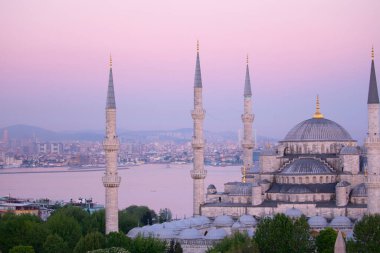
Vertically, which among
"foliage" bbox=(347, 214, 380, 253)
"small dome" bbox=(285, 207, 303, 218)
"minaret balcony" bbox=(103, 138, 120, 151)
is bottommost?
"foliage" bbox=(347, 214, 380, 253)

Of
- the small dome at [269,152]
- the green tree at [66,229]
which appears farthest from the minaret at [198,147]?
the green tree at [66,229]

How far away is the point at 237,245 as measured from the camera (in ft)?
78.4

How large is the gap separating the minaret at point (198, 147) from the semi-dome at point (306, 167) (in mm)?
2878

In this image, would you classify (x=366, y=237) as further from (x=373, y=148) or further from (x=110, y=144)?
(x=110, y=144)

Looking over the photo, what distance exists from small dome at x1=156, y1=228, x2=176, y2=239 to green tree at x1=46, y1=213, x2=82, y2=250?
2.39 metres

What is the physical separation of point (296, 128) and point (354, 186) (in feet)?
12.1

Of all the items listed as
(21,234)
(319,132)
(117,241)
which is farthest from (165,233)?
(319,132)

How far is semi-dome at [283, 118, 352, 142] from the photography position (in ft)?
110

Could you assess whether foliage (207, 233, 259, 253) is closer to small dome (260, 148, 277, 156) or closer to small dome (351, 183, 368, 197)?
small dome (351, 183, 368, 197)

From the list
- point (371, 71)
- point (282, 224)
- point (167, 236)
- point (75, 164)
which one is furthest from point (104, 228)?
point (75, 164)

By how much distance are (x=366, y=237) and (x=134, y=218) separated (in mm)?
12680

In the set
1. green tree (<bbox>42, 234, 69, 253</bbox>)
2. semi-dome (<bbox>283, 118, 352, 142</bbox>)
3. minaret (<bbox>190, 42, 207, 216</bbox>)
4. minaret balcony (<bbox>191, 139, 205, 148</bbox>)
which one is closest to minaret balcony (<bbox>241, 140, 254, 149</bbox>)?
semi-dome (<bbox>283, 118, 352, 142</bbox>)

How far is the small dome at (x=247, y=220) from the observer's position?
98.3 feet

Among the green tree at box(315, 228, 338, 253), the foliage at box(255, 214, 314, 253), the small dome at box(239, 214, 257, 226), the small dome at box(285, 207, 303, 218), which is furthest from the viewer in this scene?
the small dome at box(239, 214, 257, 226)
